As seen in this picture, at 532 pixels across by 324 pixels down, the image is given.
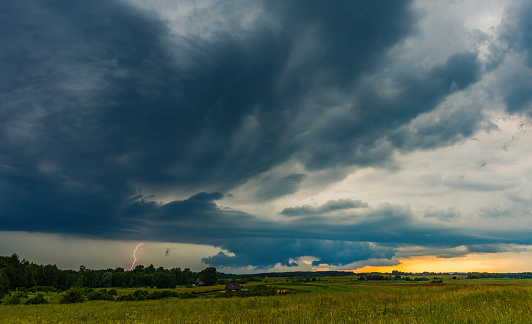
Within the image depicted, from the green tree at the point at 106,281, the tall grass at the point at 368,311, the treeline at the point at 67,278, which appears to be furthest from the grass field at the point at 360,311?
the green tree at the point at 106,281

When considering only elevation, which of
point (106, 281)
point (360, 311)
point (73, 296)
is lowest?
point (106, 281)

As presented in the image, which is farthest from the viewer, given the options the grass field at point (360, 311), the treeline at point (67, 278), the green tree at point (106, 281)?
the green tree at point (106, 281)

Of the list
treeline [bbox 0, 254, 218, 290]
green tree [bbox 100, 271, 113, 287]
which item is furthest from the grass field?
green tree [bbox 100, 271, 113, 287]

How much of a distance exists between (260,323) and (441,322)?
690 centimetres

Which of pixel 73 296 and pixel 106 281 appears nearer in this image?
pixel 73 296

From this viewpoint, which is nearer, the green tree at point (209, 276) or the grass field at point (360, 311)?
the grass field at point (360, 311)

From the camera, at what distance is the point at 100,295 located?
3457 inches

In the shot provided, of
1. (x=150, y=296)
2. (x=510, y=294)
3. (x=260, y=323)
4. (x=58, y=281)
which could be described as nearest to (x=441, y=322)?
(x=260, y=323)

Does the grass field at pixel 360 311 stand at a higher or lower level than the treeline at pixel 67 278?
higher

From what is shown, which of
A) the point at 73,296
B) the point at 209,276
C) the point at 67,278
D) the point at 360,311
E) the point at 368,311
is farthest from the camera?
the point at 209,276

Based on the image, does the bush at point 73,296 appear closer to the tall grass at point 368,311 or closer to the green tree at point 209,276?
the tall grass at point 368,311

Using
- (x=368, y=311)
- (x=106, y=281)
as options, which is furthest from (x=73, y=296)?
(x=106, y=281)

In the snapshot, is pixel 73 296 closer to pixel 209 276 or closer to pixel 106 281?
pixel 209 276

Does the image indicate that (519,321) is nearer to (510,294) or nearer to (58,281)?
(510,294)
